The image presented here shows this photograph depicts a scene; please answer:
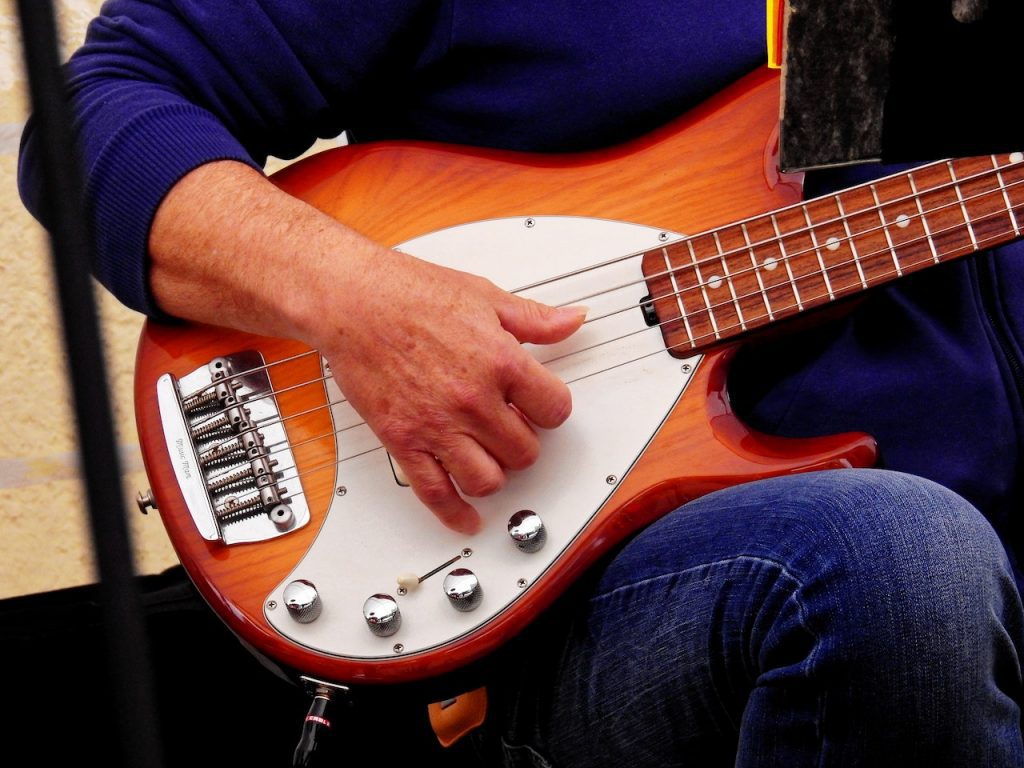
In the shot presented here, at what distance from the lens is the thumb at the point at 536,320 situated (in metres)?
0.73

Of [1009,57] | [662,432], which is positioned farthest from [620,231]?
[1009,57]

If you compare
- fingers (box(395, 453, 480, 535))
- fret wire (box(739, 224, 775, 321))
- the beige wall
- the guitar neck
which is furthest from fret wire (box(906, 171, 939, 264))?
the beige wall

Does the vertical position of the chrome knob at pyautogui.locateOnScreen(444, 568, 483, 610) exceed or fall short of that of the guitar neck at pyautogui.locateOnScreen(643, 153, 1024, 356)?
it falls short

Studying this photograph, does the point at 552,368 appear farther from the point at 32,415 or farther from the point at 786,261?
the point at 32,415

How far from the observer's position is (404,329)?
704 millimetres

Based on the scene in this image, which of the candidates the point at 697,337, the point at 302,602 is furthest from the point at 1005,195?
the point at 302,602

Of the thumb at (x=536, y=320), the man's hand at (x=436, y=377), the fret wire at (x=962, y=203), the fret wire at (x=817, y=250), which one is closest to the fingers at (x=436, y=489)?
the man's hand at (x=436, y=377)

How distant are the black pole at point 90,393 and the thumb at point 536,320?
47 cm

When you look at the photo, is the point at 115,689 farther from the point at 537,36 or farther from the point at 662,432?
the point at 537,36

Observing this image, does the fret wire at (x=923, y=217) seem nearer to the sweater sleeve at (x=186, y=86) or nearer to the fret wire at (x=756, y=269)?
the fret wire at (x=756, y=269)

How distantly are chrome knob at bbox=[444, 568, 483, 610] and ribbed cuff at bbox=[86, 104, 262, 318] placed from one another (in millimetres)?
306

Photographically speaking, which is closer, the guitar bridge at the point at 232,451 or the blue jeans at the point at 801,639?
the blue jeans at the point at 801,639

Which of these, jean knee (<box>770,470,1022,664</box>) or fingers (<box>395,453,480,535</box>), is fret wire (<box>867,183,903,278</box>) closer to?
jean knee (<box>770,470,1022,664</box>)

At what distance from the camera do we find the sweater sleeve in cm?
75
